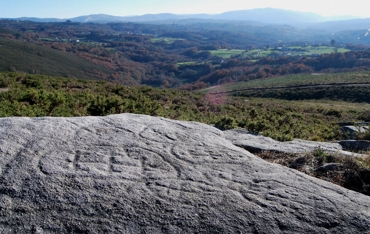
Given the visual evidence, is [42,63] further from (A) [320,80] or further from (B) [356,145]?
(B) [356,145]

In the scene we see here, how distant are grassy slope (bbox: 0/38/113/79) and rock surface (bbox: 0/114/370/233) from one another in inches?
2446

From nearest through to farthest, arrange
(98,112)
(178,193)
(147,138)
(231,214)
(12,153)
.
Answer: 1. (231,214)
2. (178,193)
3. (12,153)
4. (147,138)
5. (98,112)

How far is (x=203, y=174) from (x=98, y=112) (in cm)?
801

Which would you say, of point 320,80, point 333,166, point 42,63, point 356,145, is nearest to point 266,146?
point 333,166

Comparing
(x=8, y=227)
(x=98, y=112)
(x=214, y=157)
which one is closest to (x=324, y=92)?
(x=98, y=112)

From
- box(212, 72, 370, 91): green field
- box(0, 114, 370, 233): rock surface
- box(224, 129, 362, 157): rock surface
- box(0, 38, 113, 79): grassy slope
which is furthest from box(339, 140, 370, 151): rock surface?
box(0, 38, 113, 79): grassy slope

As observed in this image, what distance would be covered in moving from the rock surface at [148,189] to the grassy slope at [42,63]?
62116 mm

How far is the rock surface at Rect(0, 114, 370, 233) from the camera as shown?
181 inches

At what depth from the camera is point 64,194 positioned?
196 inches

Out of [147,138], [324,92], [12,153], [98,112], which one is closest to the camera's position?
[12,153]

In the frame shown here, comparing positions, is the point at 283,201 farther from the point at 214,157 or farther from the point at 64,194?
the point at 64,194

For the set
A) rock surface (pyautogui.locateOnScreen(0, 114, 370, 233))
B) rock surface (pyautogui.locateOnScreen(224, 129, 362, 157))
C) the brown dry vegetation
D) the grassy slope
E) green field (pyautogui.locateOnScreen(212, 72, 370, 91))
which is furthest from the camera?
the grassy slope

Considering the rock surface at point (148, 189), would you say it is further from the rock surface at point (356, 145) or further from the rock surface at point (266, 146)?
the rock surface at point (356, 145)

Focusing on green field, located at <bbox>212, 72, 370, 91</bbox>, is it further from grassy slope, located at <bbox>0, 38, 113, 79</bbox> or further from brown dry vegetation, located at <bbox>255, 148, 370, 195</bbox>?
brown dry vegetation, located at <bbox>255, 148, 370, 195</bbox>
